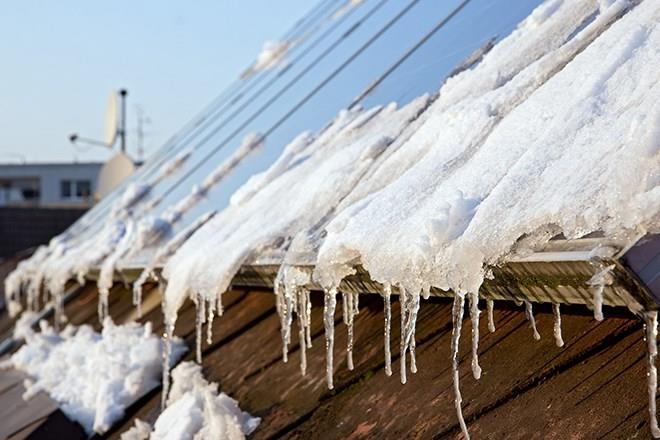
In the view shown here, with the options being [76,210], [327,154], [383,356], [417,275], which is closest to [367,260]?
[417,275]

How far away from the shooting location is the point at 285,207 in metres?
2.85

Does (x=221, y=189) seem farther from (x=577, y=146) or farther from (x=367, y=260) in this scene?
(x=577, y=146)

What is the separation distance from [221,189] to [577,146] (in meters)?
3.19

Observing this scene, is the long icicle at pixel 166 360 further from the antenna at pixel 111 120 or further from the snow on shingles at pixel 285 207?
the antenna at pixel 111 120

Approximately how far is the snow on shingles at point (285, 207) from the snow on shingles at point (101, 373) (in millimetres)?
390

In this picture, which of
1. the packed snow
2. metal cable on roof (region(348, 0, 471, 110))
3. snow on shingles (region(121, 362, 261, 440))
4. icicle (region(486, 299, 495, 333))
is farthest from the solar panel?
icicle (region(486, 299, 495, 333))

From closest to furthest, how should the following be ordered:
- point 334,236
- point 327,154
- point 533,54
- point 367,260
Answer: point 367,260 → point 334,236 → point 533,54 → point 327,154

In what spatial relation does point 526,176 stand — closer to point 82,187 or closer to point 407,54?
point 407,54

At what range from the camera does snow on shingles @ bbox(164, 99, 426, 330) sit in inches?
102

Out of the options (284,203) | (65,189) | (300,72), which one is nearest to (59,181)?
(65,189)

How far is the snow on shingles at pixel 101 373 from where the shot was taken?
10.8 feet

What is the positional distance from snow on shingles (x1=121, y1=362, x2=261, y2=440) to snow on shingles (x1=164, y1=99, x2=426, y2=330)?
0.24 meters

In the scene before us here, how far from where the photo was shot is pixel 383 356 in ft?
7.12

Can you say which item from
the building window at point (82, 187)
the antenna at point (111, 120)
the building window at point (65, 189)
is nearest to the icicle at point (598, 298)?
the antenna at point (111, 120)
